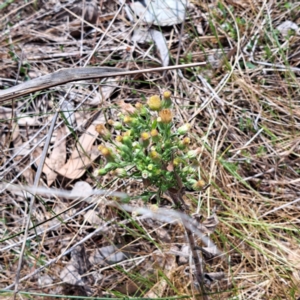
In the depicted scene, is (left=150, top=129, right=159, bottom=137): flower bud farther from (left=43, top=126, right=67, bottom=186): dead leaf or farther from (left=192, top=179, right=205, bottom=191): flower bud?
(left=43, top=126, right=67, bottom=186): dead leaf

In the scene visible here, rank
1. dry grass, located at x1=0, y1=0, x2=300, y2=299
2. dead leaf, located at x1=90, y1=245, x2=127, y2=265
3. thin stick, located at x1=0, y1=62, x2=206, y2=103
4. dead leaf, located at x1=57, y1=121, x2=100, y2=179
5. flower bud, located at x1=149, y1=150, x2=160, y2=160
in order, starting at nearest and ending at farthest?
flower bud, located at x1=149, y1=150, x2=160, y2=160 → thin stick, located at x1=0, y1=62, x2=206, y2=103 → dry grass, located at x1=0, y1=0, x2=300, y2=299 → dead leaf, located at x1=90, y1=245, x2=127, y2=265 → dead leaf, located at x1=57, y1=121, x2=100, y2=179

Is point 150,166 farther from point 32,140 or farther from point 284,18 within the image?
point 284,18

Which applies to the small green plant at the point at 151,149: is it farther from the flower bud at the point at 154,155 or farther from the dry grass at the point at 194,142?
the dry grass at the point at 194,142

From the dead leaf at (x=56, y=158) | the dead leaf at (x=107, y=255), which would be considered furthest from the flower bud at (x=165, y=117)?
the dead leaf at (x=56, y=158)

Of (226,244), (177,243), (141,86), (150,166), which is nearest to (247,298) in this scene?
(226,244)

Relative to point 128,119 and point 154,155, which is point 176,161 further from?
point 128,119

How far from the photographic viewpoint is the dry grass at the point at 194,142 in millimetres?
2361

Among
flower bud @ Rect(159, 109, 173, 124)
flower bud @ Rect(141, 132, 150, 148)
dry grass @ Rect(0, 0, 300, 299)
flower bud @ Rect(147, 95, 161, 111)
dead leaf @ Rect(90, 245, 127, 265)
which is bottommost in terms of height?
dead leaf @ Rect(90, 245, 127, 265)

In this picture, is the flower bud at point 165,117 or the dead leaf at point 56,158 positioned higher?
the flower bud at point 165,117

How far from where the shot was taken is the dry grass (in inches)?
Result: 93.0

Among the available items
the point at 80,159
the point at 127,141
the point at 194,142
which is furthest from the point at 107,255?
the point at 127,141

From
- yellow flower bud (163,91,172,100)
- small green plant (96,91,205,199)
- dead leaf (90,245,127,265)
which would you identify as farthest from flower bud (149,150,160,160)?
dead leaf (90,245,127,265)

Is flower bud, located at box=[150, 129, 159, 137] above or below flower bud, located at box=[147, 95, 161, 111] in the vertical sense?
below

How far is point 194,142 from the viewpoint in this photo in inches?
103
